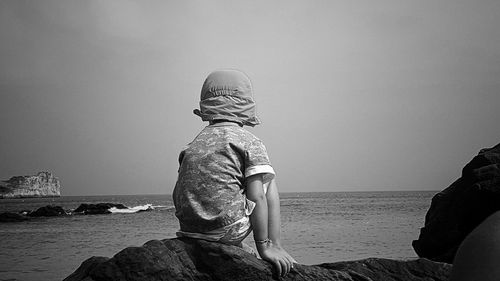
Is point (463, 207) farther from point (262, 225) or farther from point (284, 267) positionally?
point (262, 225)

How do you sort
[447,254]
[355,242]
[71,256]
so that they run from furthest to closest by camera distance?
1. [355,242]
2. [71,256]
3. [447,254]

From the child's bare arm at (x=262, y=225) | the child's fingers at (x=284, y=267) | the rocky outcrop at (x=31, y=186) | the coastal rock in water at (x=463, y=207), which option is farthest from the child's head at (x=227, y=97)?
the rocky outcrop at (x=31, y=186)

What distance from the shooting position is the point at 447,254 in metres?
11.0

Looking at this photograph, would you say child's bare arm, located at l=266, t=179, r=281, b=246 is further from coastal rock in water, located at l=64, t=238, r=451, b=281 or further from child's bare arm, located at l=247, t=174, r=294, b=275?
coastal rock in water, located at l=64, t=238, r=451, b=281

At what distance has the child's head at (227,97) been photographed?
3.77 meters

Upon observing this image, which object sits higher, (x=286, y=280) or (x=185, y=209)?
(x=185, y=209)

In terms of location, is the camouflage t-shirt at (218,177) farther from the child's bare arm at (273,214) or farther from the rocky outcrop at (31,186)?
the rocky outcrop at (31,186)

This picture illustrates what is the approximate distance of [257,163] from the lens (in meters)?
3.57

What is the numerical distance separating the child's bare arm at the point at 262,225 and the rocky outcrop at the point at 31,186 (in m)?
148

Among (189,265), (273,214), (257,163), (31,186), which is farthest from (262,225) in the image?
(31,186)

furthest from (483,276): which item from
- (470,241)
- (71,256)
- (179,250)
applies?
(71,256)

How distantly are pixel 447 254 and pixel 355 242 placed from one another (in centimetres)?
730

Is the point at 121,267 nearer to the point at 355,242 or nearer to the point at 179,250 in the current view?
the point at 179,250

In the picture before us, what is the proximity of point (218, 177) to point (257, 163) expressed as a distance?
261 millimetres
